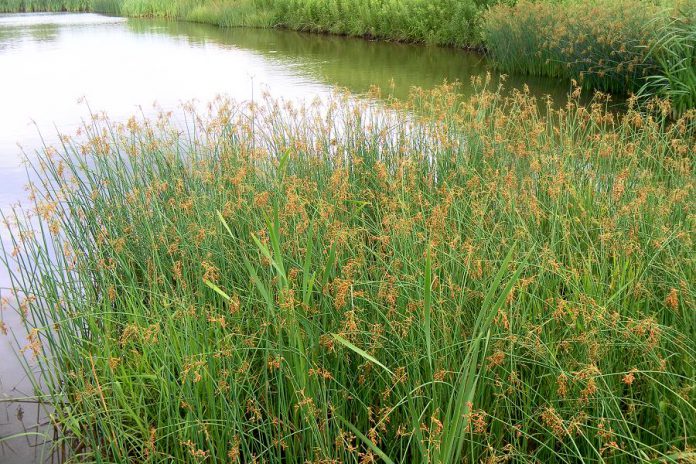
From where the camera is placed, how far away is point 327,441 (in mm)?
1724

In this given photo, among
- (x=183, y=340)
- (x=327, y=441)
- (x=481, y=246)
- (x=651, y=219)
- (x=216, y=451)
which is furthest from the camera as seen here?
(x=651, y=219)

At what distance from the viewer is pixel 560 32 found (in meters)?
7.52

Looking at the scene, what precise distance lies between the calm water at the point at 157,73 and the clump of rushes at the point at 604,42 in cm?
42

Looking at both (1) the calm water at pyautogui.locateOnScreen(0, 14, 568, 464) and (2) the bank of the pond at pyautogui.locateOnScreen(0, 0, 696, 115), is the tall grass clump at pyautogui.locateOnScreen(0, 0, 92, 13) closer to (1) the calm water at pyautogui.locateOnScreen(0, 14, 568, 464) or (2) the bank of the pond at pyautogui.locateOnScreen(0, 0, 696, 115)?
(1) the calm water at pyautogui.locateOnScreen(0, 14, 568, 464)

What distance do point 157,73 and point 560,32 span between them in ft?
19.4

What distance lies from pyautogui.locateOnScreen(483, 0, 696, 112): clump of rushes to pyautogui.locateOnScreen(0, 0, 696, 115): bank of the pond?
1cm

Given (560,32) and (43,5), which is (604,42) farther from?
(43,5)

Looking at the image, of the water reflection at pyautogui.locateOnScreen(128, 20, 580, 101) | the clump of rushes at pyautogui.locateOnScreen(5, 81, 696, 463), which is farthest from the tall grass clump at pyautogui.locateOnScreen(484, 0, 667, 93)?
the clump of rushes at pyautogui.locateOnScreen(5, 81, 696, 463)

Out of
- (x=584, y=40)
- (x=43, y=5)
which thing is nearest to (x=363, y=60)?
(x=584, y=40)

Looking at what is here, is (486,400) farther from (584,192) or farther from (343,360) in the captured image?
(584,192)

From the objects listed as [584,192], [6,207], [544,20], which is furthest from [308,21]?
[584,192]

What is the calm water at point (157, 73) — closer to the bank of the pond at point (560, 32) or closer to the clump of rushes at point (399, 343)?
the bank of the pond at point (560, 32)

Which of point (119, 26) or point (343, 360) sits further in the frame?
point (119, 26)

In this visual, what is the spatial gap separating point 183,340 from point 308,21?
15078 millimetres
